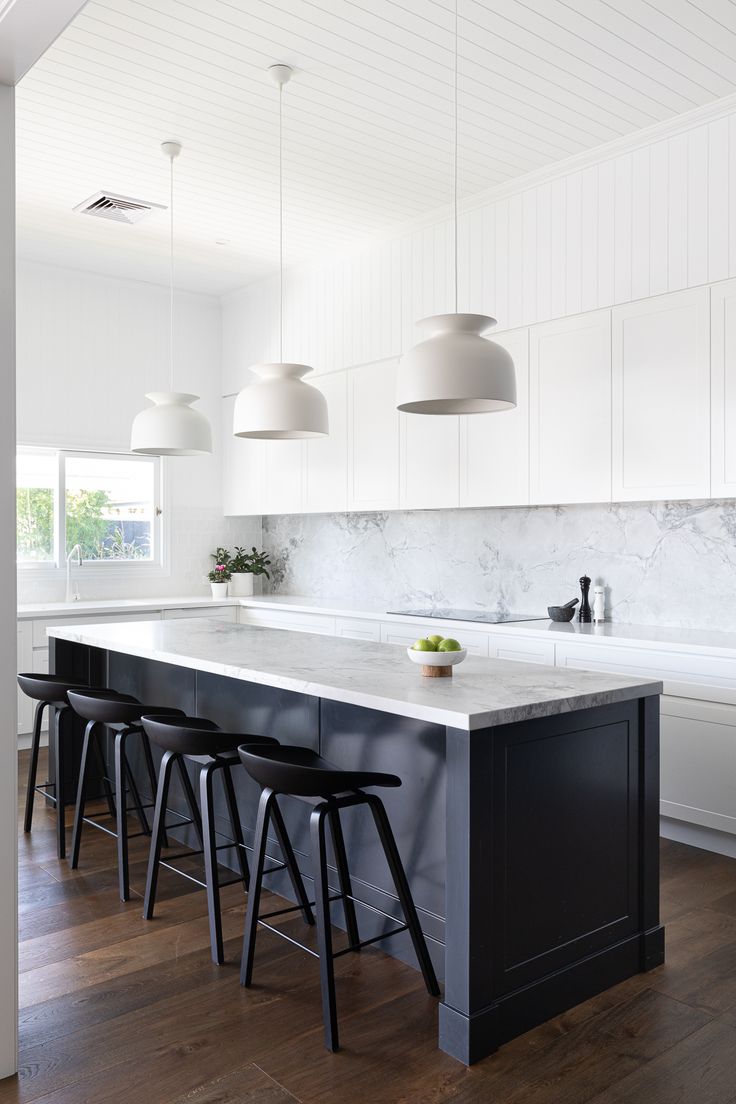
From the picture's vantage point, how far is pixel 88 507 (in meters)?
6.68

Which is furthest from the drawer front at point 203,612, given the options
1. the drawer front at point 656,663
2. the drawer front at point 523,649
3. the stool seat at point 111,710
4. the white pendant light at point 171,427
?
the drawer front at point 656,663

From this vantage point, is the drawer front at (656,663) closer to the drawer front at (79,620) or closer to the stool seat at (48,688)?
the stool seat at (48,688)

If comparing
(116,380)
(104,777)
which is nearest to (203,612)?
(116,380)

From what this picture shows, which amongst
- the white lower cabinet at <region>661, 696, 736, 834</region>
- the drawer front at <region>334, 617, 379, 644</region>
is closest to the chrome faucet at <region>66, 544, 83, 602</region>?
the drawer front at <region>334, 617, 379, 644</region>

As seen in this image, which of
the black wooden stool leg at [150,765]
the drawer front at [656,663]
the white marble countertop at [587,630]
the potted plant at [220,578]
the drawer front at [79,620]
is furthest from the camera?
the potted plant at [220,578]

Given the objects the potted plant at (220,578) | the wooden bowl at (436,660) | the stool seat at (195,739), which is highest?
the potted plant at (220,578)

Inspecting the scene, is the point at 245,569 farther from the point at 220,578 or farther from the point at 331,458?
the point at 331,458

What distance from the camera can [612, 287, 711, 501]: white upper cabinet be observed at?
4047 millimetres

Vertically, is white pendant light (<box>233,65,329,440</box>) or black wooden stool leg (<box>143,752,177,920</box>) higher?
white pendant light (<box>233,65,329,440</box>)

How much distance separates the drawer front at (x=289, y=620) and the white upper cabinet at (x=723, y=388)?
2717 mm

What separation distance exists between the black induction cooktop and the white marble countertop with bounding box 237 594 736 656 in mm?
53

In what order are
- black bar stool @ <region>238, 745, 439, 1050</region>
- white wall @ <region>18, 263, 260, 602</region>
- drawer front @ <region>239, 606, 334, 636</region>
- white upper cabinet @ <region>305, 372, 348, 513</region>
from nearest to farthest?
1. black bar stool @ <region>238, 745, 439, 1050</region>
2. drawer front @ <region>239, 606, 334, 636</region>
3. white upper cabinet @ <region>305, 372, 348, 513</region>
4. white wall @ <region>18, 263, 260, 602</region>

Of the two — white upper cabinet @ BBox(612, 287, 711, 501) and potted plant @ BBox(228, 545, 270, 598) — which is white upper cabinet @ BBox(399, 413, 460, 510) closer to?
white upper cabinet @ BBox(612, 287, 711, 501)

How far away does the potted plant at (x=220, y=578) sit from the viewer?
22.9 ft
